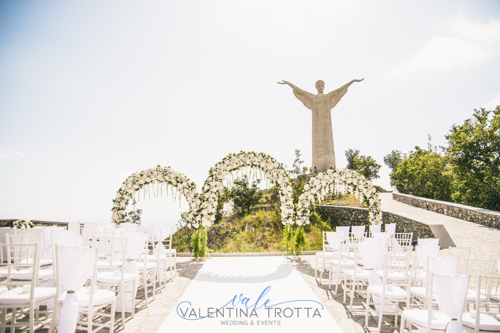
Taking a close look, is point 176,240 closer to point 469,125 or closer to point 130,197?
point 130,197

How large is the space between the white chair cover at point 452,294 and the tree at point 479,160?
1700cm

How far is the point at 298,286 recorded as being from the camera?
5.49 m

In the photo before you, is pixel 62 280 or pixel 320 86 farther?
pixel 320 86

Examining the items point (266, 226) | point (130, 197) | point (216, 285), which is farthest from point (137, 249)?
point (266, 226)

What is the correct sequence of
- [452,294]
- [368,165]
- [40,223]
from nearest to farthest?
1. [452,294]
2. [40,223]
3. [368,165]

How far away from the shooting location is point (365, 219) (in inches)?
493

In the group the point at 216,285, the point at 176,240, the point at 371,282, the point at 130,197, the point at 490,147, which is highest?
the point at 490,147

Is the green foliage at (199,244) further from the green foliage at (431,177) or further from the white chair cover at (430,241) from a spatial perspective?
the green foliage at (431,177)

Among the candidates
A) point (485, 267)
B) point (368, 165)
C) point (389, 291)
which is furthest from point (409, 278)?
point (368, 165)

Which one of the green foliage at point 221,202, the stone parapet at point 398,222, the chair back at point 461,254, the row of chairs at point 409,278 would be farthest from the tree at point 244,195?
the chair back at point 461,254

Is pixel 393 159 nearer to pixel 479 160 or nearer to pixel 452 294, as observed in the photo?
pixel 479 160

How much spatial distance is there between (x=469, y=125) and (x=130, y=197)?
18924 mm

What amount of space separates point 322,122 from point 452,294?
16.2 m

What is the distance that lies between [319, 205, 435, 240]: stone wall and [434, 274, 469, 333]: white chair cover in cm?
722
